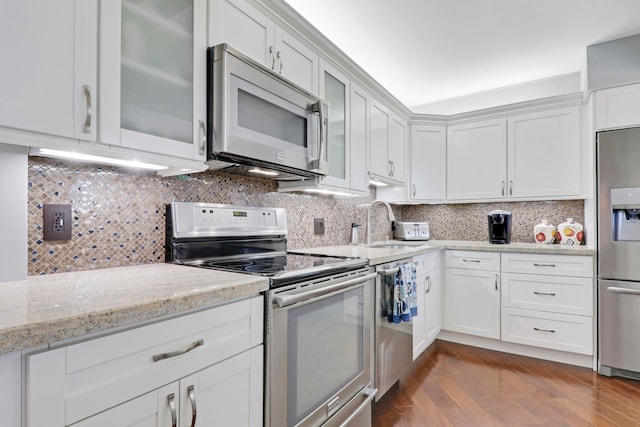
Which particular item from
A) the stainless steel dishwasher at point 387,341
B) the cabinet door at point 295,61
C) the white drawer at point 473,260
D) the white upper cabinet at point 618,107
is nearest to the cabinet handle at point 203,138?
the cabinet door at point 295,61

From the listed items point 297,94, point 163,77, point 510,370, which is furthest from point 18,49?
point 510,370

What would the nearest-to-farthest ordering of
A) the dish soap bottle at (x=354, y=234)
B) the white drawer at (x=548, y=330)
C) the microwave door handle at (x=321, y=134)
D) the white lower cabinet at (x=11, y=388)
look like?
the white lower cabinet at (x=11, y=388)
the microwave door handle at (x=321, y=134)
the white drawer at (x=548, y=330)
the dish soap bottle at (x=354, y=234)

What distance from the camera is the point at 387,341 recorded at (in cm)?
202

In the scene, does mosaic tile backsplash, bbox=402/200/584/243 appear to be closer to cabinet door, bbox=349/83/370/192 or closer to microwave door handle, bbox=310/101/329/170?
cabinet door, bbox=349/83/370/192

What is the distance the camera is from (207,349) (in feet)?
3.17

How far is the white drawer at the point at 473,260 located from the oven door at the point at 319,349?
154 centimetres

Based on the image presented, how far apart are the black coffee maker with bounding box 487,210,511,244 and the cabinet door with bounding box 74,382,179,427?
3056mm

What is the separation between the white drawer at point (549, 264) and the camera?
101 inches

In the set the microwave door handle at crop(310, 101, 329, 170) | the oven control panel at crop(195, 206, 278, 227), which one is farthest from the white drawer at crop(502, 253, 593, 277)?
the oven control panel at crop(195, 206, 278, 227)

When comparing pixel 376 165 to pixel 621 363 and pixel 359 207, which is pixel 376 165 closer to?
pixel 359 207

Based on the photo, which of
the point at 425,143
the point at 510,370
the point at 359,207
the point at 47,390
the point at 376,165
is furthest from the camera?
the point at 425,143

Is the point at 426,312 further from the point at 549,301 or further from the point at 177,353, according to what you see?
the point at 177,353

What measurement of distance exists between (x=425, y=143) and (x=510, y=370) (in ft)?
7.24

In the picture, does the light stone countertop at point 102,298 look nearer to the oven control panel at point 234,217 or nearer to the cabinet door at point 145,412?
the cabinet door at point 145,412
